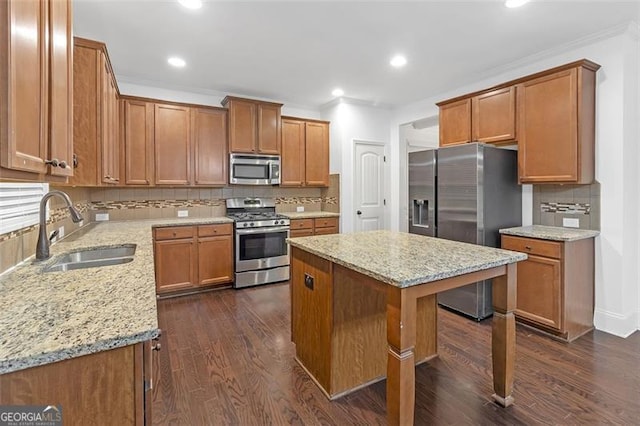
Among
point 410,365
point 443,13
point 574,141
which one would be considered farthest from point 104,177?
point 574,141

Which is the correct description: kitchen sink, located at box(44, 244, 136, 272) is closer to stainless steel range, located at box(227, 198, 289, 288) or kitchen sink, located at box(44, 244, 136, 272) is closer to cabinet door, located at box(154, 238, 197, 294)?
cabinet door, located at box(154, 238, 197, 294)

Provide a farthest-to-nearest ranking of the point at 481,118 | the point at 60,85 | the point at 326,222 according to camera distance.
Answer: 1. the point at 326,222
2. the point at 481,118
3. the point at 60,85

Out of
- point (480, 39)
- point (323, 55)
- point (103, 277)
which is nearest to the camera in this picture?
point (103, 277)

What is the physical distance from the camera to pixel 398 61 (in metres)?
3.57

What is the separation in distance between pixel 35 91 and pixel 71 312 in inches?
28.7

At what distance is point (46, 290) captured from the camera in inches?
50.1

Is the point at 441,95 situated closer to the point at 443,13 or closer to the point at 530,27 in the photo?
the point at 530,27

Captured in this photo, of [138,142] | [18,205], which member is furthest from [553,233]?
[138,142]

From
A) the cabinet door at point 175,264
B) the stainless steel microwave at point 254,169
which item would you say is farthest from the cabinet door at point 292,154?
the cabinet door at point 175,264

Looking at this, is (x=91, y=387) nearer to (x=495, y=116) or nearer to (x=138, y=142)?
(x=138, y=142)

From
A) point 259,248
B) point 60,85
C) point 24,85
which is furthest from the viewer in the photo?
point 259,248

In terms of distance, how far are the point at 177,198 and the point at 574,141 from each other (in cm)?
459

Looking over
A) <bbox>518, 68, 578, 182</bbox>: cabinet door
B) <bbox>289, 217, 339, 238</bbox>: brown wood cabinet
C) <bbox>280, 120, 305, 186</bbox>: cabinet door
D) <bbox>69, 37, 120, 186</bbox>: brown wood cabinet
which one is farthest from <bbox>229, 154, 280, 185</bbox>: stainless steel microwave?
<bbox>518, 68, 578, 182</bbox>: cabinet door

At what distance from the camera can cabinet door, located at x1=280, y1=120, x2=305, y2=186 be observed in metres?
4.97
